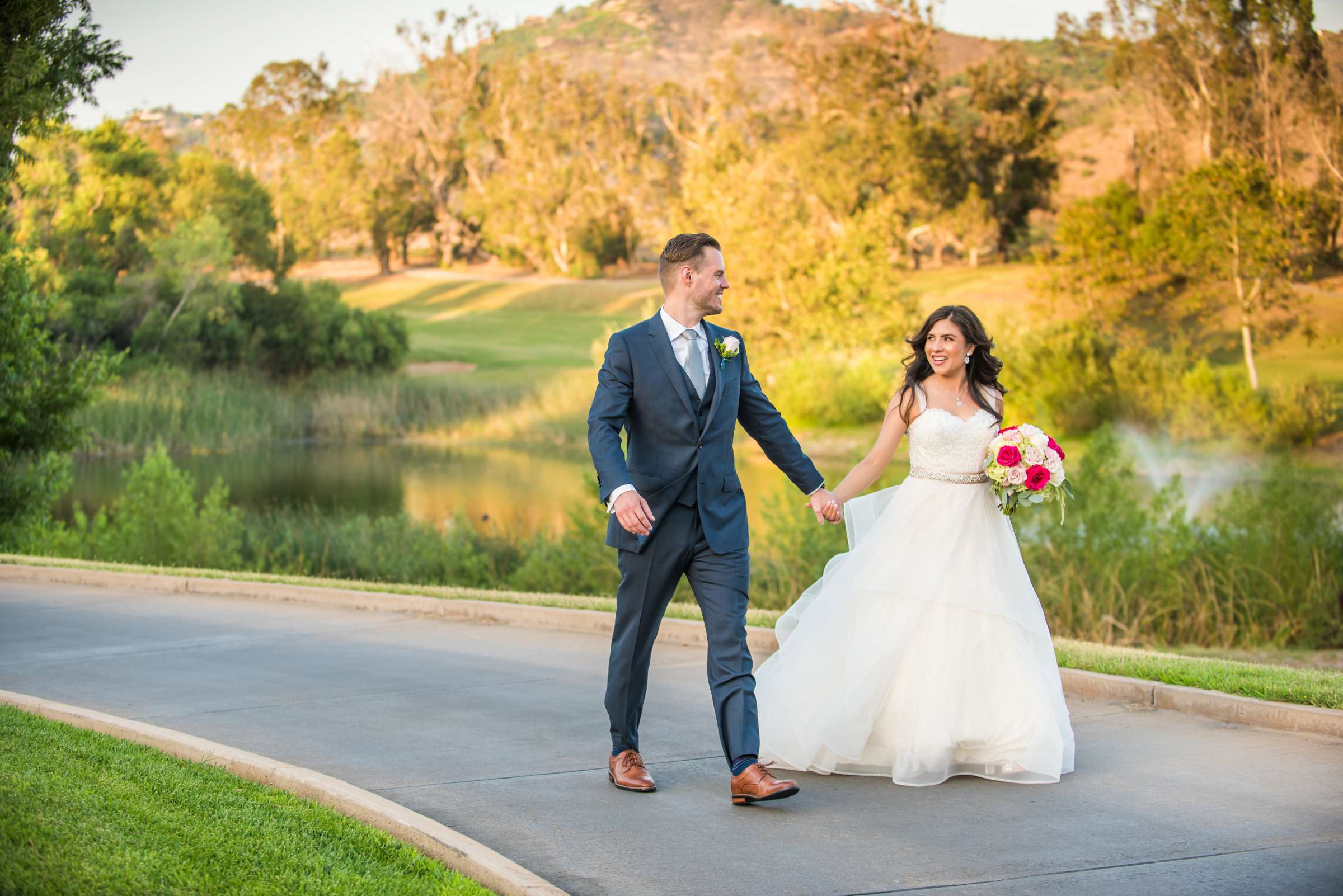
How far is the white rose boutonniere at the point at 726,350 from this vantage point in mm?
6004

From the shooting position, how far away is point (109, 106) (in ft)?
189

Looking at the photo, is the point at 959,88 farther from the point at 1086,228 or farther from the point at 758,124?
the point at 1086,228

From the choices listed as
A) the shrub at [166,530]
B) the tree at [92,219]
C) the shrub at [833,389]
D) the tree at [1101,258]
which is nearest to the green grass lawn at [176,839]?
the shrub at [166,530]

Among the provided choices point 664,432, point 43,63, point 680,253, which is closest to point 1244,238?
point 43,63

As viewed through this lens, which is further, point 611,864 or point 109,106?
point 109,106

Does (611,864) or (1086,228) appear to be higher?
(1086,228)

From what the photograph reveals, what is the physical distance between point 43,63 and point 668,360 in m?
9.05

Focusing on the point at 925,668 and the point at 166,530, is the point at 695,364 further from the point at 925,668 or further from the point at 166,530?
the point at 166,530

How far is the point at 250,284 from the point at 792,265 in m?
24.7

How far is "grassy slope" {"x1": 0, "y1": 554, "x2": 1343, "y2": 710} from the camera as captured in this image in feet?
24.4

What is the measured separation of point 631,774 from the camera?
6047 millimetres

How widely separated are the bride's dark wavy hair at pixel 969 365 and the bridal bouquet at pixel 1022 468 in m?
0.25

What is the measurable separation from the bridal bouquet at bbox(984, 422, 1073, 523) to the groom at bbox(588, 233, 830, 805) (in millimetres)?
1433

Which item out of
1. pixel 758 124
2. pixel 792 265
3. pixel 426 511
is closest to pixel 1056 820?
pixel 426 511
